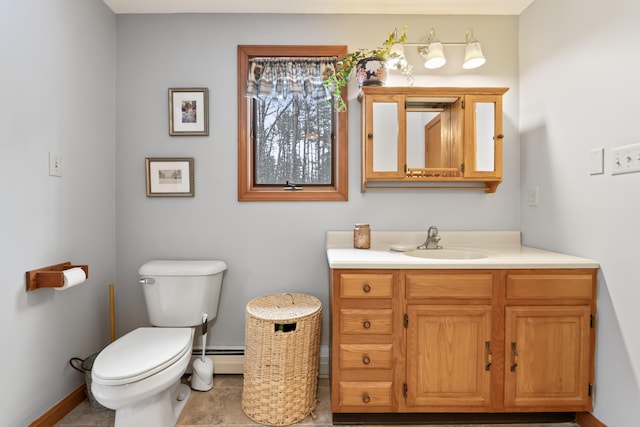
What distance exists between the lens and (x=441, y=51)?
1.99 metres

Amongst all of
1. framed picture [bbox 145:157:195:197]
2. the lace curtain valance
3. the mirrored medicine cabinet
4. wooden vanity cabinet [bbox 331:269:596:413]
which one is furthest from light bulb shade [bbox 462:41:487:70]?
framed picture [bbox 145:157:195:197]

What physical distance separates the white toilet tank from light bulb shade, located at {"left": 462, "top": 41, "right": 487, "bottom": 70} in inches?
79.0

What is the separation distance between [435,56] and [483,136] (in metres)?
0.57

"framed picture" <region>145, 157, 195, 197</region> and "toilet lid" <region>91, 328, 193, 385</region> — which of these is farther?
"framed picture" <region>145, 157, 195, 197</region>

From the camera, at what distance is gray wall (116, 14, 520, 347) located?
210 cm

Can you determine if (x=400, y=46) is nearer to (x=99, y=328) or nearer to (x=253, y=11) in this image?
(x=253, y=11)

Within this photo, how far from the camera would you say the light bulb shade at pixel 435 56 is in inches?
78.4

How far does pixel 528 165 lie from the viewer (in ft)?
→ 6.72

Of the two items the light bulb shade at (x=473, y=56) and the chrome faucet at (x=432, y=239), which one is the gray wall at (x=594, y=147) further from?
the chrome faucet at (x=432, y=239)

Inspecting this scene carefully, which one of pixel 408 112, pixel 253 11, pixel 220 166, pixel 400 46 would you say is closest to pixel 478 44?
pixel 400 46

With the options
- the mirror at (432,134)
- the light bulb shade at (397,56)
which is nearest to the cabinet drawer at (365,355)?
the mirror at (432,134)

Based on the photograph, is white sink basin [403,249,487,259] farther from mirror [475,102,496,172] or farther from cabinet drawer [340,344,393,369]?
cabinet drawer [340,344,393,369]

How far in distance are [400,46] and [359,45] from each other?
0.26m

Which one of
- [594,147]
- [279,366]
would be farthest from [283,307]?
[594,147]
